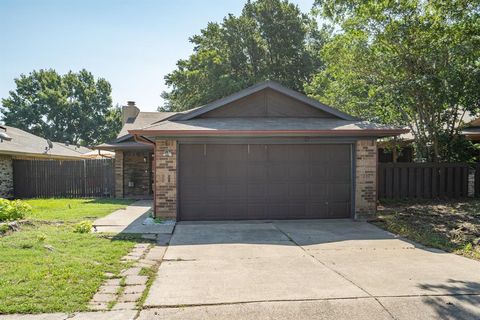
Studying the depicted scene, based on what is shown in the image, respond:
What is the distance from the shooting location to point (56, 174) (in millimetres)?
16078

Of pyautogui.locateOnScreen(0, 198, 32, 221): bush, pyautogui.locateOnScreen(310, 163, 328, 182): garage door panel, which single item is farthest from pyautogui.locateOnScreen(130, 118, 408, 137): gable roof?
pyautogui.locateOnScreen(0, 198, 32, 221): bush

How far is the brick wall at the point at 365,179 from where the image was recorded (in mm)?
9586

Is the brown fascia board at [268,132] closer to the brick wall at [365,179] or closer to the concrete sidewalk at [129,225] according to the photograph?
the brick wall at [365,179]

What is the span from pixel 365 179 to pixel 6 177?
1456 centimetres

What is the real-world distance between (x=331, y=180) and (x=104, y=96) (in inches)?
1832

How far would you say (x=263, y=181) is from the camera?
9641mm

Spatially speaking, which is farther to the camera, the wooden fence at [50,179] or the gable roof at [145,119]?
the gable roof at [145,119]

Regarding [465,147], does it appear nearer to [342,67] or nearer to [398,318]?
[342,67]

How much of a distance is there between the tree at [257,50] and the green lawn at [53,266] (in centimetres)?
1994

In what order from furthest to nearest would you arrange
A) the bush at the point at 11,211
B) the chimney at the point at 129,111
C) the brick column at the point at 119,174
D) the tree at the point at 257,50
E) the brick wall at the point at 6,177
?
1. the tree at the point at 257,50
2. the chimney at the point at 129,111
3. the brick column at the point at 119,174
4. the brick wall at the point at 6,177
5. the bush at the point at 11,211

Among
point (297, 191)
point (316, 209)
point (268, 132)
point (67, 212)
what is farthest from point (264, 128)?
point (67, 212)

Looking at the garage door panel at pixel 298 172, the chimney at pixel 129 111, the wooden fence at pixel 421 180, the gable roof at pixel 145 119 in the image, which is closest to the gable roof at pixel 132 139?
the gable roof at pixel 145 119

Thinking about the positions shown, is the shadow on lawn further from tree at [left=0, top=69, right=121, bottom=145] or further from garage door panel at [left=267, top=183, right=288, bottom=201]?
tree at [left=0, top=69, right=121, bottom=145]

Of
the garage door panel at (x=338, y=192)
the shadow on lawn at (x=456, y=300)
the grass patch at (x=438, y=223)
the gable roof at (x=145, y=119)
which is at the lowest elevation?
the grass patch at (x=438, y=223)
